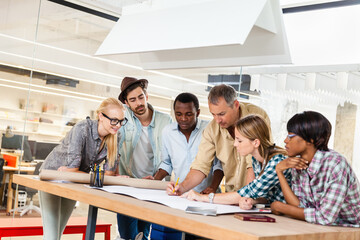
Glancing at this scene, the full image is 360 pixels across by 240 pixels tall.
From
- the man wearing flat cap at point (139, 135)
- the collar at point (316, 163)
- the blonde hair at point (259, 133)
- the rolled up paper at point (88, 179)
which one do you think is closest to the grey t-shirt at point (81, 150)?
the rolled up paper at point (88, 179)

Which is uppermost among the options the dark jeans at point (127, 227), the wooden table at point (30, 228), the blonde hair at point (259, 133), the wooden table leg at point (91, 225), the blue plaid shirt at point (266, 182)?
the blonde hair at point (259, 133)

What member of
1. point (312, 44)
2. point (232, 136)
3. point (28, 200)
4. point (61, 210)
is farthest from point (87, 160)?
point (312, 44)

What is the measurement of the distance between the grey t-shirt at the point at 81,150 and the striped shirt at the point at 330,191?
148 centimetres

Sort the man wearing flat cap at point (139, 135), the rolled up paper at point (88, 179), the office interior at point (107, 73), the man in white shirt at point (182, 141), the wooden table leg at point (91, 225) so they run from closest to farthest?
1. the wooden table leg at point (91, 225)
2. the rolled up paper at point (88, 179)
3. the man in white shirt at point (182, 141)
4. the man wearing flat cap at point (139, 135)
5. the office interior at point (107, 73)

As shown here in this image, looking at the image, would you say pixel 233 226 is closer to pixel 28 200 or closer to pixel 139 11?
pixel 139 11

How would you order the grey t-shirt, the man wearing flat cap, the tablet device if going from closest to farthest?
the tablet device
the grey t-shirt
the man wearing flat cap

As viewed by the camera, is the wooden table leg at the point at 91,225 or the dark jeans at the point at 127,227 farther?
the dark jeans at the point at 127,227

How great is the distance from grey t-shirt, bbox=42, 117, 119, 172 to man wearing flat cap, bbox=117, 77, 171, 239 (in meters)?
0.47

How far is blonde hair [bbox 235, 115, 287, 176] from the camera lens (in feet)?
7.71

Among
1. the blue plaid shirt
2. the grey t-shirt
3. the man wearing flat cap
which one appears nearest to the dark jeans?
the man wearing flat cap

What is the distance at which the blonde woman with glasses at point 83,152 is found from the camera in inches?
119

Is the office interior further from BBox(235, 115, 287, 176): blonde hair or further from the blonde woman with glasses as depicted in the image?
BBox(235, 115, 287, 176): blonde hair

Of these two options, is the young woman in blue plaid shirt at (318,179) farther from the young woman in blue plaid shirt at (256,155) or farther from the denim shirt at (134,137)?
the denim shirt at (134,137)

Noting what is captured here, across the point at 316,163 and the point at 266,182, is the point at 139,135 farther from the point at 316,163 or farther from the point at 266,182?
the point at 316,163
